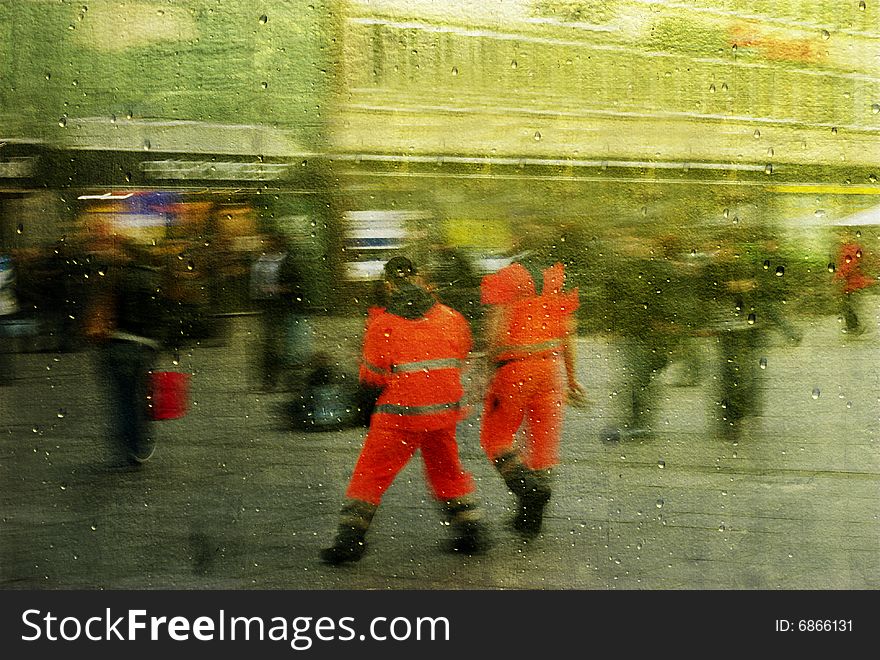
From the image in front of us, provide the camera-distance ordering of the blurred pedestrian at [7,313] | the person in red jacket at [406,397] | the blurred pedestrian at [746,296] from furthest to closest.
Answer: the blurred pedestrian at [746,296]
the person in red jacket at [406,397]
the blurred pedestrian at [7,313]

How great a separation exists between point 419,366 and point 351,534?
0.70 meters

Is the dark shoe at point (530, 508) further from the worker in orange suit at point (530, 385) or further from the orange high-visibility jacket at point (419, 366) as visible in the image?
the orange high-visibility jacket at point (419, 366)

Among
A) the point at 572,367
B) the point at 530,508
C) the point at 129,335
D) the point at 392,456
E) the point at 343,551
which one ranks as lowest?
the point at 343,551

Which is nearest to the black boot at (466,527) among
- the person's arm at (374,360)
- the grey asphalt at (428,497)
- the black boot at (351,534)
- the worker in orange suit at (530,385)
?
the grey asphalt at (428,497)

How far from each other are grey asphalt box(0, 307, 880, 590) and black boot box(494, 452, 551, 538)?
1.9 inches

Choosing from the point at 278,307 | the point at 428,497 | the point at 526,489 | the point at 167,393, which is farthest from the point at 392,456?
the point at 167,393

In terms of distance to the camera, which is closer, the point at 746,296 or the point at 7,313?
the point at 7,313

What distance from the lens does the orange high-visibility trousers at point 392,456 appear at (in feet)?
13.4

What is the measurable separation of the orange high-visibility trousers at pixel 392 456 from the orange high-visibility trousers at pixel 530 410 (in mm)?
151

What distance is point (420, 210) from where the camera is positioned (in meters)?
4.03

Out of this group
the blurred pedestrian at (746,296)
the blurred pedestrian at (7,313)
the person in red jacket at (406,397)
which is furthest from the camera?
the blurred pedestrian at (746,296)

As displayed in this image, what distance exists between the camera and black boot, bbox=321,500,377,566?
410cm

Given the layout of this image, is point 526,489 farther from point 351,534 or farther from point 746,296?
point 746,296

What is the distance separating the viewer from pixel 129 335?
4.01 m
